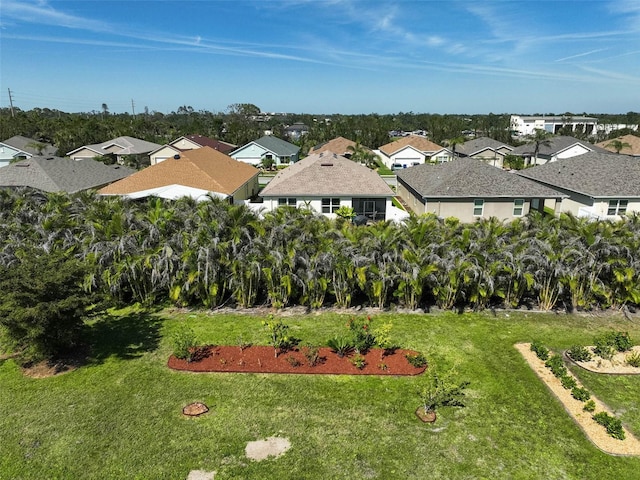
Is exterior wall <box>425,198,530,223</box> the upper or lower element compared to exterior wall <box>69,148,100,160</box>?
lower

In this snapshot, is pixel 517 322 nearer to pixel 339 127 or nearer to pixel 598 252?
pixel 598 252

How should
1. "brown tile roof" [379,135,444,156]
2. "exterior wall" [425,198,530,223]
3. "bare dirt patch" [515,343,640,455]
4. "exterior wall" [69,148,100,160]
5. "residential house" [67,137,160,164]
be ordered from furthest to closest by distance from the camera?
"brown tile roof" [379,135,444,156]
"exterior wall" [69,148,100,160]
"residential house" [67,137,160,164]
"exterior wall" [425,198,530,223]
"bare dirt patch" [515,343,640,455]

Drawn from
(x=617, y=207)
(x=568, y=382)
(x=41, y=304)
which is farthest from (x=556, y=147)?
(x=41, y=304)

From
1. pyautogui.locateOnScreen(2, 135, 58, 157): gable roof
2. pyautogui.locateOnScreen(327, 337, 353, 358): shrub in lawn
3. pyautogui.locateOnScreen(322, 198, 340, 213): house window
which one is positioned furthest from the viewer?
pyautogui.locateOnScreen(2, 135, 58, 157): gable roof

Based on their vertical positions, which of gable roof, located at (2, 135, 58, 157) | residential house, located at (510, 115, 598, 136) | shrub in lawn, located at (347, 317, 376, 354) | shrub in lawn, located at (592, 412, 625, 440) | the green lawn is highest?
residential house, located at (510, 115, 598, 136)

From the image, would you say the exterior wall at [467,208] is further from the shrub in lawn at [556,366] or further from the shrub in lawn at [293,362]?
the shrub in lawn at [293,362]

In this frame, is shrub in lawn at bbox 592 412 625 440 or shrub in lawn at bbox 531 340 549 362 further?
shrub in lawn at bbox 531 340 549 362

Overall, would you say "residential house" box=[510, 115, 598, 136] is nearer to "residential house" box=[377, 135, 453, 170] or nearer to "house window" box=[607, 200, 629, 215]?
"residential house" box=[377, 135, 453, 170]

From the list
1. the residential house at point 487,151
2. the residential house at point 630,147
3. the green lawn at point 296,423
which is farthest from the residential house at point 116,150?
the residential house at point 630,147

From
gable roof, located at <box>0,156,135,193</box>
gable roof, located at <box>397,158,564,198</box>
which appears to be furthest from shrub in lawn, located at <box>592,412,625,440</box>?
gable roof, located at <box>0,156,135,193</box>
